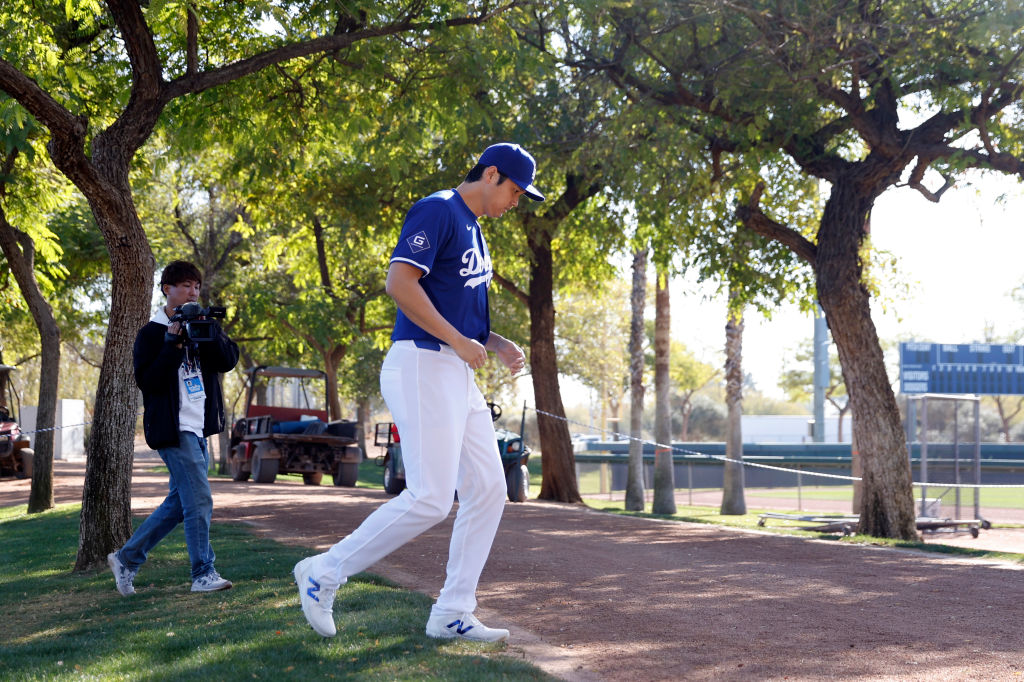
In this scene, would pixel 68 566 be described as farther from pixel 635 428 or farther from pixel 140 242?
pixel 635 428

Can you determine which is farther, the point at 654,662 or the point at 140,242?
the point at 140,242

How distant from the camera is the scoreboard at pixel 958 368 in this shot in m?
29.1

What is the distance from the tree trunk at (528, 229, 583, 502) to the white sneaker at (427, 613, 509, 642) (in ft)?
50.5

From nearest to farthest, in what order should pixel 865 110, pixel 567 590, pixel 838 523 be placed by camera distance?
pixel 567 590
pixel 865 110
pixel 838 523

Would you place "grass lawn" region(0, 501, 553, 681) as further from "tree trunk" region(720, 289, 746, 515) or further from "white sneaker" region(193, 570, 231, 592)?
"tree trunk" region(720, 289, 746, 515)

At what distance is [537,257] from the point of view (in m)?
20.4

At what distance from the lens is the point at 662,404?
22000 mm

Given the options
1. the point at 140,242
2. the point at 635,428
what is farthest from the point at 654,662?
the point at 635,428

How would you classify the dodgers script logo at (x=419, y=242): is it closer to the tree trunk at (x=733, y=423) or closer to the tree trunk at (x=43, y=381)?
the tree trunk at (x=43, y=381)

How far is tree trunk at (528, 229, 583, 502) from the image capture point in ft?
→ 66.6

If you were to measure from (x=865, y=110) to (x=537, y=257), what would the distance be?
813cm

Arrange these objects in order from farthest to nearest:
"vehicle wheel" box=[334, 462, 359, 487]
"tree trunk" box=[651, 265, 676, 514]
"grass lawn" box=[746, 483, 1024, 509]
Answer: "grass lawn" box=[746, 483, 1024, 509] < "vehicle wheel" box=[334, 462, 359, 487] < "tree trunk" box=[651, 265, 676, 514]

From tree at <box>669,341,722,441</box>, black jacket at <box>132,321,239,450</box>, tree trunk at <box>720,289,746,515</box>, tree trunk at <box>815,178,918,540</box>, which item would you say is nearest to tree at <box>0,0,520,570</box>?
black jacket at <box>132,321,239,450</box>

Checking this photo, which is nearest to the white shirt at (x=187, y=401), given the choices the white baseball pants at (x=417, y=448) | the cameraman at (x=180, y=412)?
the cameraman at (x=180, y=412)
